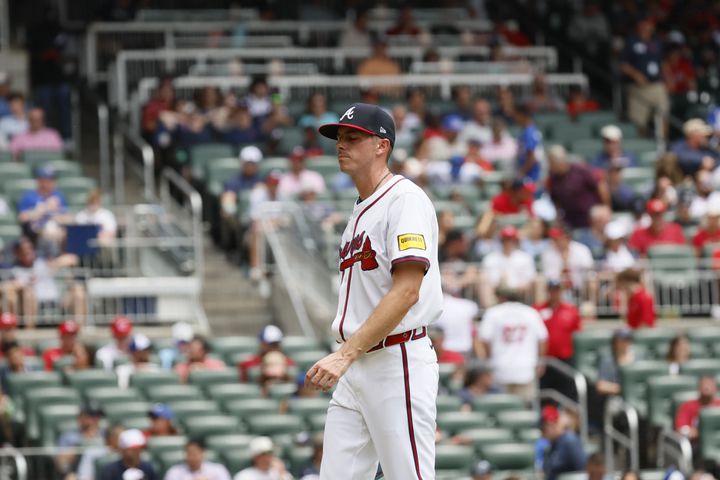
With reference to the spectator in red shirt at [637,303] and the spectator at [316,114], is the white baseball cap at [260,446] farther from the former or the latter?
the spectator at [316,114]

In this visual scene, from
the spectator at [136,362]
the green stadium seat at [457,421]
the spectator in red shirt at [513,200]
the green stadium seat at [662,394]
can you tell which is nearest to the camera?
the green stadium seat at [457,421]

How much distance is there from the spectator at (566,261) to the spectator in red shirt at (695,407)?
93.0 inches

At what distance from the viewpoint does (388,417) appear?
6.39m

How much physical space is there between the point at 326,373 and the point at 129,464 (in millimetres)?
6080

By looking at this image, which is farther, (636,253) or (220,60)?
(220,60)

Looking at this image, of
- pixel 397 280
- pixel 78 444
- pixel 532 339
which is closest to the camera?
pixel 397 280

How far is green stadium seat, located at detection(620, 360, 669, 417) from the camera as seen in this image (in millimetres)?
14375

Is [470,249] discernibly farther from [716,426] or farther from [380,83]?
[380,83]

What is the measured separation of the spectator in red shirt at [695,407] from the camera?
13.5 meters

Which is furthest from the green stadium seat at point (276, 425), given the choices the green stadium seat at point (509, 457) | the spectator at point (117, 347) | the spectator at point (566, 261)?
the spectator at point (566, 261)

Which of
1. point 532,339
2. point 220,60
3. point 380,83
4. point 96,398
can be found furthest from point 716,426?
point 220,60

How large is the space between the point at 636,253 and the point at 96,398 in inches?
227

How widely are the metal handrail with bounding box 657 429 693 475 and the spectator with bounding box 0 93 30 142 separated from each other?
783cm

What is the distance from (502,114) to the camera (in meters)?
20.1
